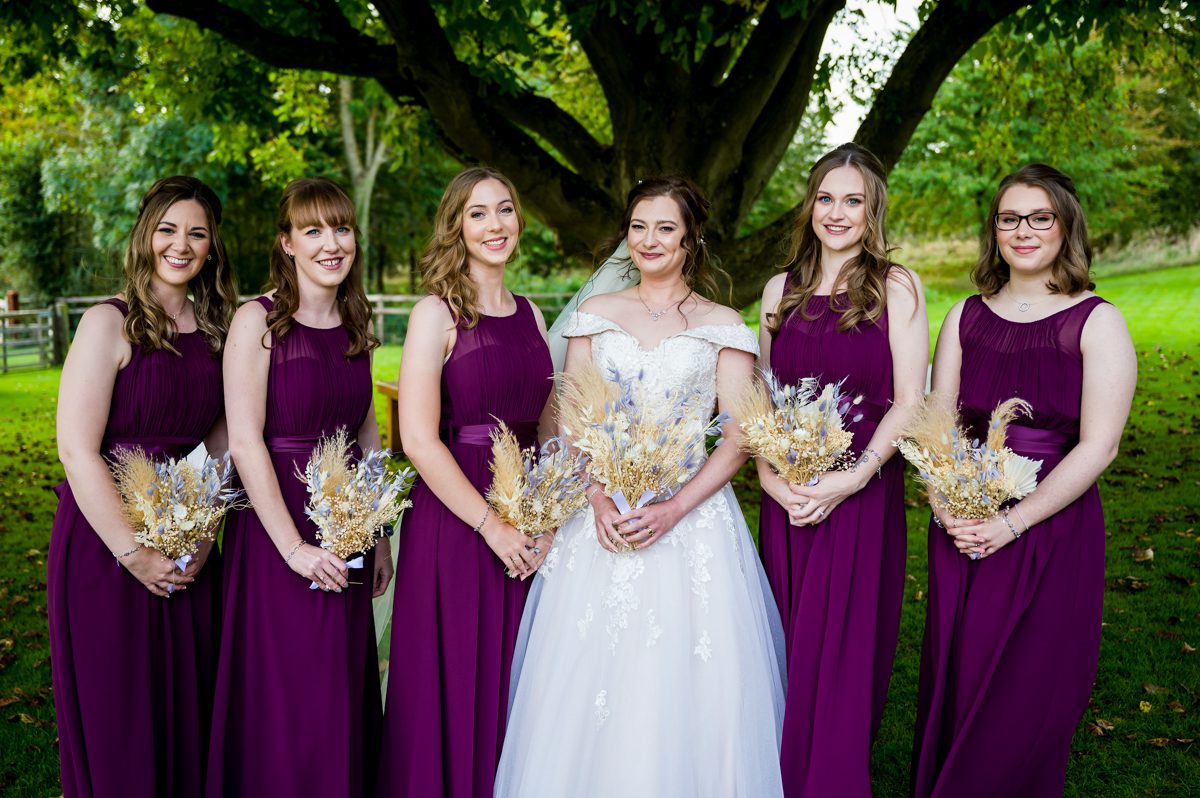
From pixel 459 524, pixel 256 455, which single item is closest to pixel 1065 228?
pixel 459 524

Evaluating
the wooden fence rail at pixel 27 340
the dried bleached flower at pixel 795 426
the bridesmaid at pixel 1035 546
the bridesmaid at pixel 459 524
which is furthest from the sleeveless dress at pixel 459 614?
the wooden fence rail at pixel 27 340

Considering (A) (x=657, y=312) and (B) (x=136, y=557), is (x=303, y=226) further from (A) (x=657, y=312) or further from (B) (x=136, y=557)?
(A) (x=657, y=312)

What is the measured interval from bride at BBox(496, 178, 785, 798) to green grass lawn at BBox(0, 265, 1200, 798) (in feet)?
3.67

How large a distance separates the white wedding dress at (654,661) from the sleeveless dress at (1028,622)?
0.72m

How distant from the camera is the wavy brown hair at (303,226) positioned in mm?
3959

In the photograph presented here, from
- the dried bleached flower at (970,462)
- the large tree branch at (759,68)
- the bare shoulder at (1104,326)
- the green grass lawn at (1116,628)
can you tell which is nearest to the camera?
the dried bleached flower at (970,462)

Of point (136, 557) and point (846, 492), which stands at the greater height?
point (846, 492)

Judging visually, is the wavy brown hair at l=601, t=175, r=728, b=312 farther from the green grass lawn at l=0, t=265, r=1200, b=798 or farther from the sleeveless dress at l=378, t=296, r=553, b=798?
the green grass lawn at l=0, t=265, r=1200, b=798

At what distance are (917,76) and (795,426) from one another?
5758 mm

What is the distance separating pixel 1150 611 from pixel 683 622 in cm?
478

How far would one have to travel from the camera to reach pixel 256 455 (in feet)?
12.6

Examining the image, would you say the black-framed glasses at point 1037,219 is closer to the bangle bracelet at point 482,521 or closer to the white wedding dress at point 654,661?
the white wedding dress at point 654,661

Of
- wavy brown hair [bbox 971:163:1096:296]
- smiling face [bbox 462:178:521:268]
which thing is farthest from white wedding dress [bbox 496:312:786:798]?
wavy brown hair [bbox 971:163:1096:296]

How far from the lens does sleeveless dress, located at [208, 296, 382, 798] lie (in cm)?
386
